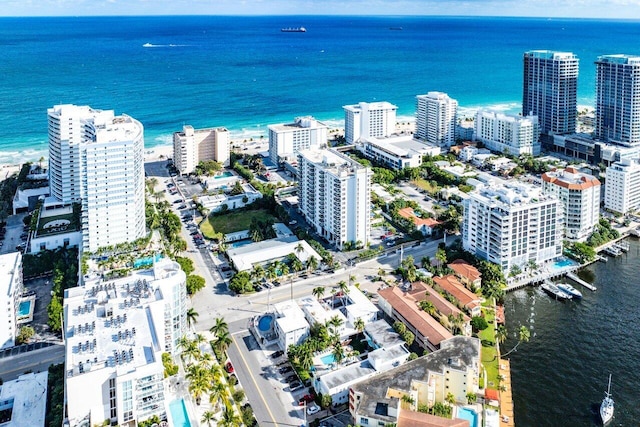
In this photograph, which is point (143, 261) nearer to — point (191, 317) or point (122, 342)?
point (191, 317)

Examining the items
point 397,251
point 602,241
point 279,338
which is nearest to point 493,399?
point 279,338

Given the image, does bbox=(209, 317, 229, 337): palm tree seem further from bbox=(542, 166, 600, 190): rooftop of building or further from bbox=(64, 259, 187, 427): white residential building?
bbox=(542, 166, 600, 190): rooftop of building

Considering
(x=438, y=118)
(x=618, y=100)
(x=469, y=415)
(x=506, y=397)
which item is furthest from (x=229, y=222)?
(x=618, y=100)

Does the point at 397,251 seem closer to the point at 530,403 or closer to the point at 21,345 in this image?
the point at 530,403

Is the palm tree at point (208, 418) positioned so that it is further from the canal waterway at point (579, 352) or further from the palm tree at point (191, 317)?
the canal waterway at point (579, 352)

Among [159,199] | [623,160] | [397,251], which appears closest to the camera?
[397,251]

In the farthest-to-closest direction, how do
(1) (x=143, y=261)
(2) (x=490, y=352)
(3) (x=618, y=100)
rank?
(3) (x=618, y=100), (1) (x=143, y=261), (2) (x=490, y=352)
